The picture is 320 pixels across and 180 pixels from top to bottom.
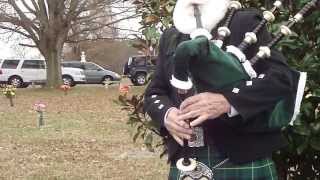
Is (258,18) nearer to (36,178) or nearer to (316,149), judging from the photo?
(316,149)

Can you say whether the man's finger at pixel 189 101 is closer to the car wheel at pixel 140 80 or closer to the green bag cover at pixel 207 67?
the green bag cover at pixel 207 67

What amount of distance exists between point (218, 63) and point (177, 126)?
0.99ft

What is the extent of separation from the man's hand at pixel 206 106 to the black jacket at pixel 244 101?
0.10ft

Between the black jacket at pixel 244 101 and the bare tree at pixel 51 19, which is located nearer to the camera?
the black jacket at pixel 244 101

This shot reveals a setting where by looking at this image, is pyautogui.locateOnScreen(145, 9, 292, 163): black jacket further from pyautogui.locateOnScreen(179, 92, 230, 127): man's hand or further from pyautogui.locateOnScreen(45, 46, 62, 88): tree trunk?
pyautogui.locateOnScreen(45, 46, 62, 88): tree trunk

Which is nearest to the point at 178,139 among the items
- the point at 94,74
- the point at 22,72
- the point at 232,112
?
the point at 232,112

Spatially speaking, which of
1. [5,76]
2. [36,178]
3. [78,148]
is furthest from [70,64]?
[36,178]

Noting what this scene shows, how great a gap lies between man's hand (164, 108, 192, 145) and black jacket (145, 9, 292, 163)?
0.05 meters

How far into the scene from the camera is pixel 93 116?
1536 cm

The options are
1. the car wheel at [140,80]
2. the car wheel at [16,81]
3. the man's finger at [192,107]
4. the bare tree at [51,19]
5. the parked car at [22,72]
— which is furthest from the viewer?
the car wheel at [16,81]

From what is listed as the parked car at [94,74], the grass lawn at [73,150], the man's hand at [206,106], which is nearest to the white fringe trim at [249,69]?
the man's hand at [206,106]

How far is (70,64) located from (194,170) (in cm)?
3569

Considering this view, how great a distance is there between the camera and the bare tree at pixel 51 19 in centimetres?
2886

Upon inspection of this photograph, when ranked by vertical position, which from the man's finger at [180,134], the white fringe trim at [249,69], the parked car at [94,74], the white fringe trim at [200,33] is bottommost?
the parked car at [94,74]
